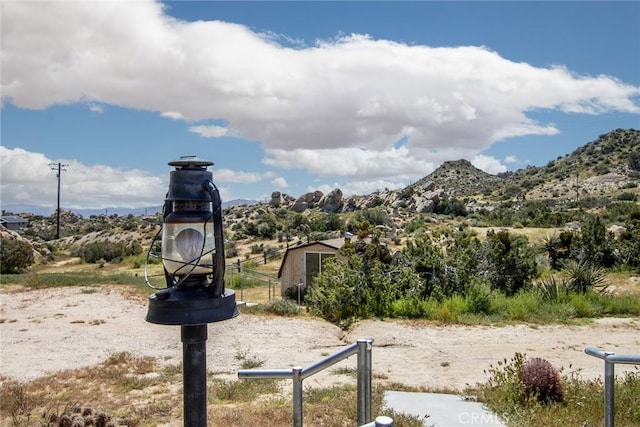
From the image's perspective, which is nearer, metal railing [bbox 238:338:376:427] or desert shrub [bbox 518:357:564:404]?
metal railing [bbox 238:338:376:427]

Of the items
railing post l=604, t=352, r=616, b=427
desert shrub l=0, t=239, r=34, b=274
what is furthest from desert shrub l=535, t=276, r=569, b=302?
desert shrub l=0, t=239, r=34, b=274

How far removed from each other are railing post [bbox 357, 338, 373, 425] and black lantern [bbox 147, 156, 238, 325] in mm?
1093

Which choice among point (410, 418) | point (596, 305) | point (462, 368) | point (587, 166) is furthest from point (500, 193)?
point (410, 418)

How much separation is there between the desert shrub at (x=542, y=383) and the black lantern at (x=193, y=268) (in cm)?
463

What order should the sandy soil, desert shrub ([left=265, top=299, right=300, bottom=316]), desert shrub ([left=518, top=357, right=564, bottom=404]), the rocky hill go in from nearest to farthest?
desert shrub ([left=518, top=357, right=564, bottom=404]) < the sandy soil < desert shrub ([left=265, top=299, right=300, bottom=316]) < the rocky hill

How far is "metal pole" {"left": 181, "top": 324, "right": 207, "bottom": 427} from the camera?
7.54 ft

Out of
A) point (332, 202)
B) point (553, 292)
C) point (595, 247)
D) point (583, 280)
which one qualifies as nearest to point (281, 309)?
point (553, 292)

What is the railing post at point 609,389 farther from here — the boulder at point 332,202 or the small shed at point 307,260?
the boulder at point 332,202

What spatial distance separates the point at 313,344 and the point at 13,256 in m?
22.7

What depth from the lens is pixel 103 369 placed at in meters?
8.68

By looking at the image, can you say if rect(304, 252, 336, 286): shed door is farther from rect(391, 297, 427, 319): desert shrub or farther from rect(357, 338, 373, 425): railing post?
rect(357, 338, 373, 425): railing post

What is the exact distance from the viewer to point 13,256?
26703 millimetres

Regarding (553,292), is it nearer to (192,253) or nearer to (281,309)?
(281,309)

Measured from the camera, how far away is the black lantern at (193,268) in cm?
226
